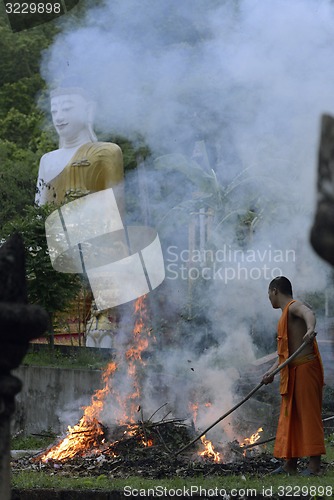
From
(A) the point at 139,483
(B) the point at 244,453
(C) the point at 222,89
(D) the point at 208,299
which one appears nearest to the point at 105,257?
(D) the point at 208,299

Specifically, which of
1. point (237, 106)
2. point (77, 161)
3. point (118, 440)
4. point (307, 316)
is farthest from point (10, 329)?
point (77, 161)

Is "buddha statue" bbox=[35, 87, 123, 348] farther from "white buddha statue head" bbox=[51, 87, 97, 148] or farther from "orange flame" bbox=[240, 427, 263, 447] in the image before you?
"orange flame" bbox=[240, 427, 263, 447]

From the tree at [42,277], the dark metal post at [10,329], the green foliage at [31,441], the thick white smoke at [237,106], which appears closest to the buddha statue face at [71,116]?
the thick white smoke at [237,106]

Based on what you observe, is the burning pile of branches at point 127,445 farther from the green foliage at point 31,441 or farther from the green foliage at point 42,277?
the green foliage at point 42,277

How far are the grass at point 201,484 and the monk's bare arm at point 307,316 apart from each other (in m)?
1.17

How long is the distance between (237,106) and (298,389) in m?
6.52

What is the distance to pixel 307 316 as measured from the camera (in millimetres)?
7723

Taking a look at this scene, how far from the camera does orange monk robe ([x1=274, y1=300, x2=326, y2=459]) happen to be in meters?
7.57

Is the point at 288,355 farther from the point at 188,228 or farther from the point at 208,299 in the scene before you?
the point at 188,228

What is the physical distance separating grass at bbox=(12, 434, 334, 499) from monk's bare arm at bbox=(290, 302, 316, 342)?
1.17 meters

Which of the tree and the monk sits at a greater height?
the tree

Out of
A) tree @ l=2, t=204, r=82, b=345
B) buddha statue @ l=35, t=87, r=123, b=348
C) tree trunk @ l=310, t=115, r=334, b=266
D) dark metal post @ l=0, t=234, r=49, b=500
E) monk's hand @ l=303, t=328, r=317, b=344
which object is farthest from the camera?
buddha statue @ l=35, t=87, r=123, b=348

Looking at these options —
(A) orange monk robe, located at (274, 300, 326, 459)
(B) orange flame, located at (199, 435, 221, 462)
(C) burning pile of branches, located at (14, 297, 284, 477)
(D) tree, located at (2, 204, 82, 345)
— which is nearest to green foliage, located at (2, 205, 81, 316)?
(D) tree, located at (2, 204, 82, 345)

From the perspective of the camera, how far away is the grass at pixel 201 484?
258 inches
